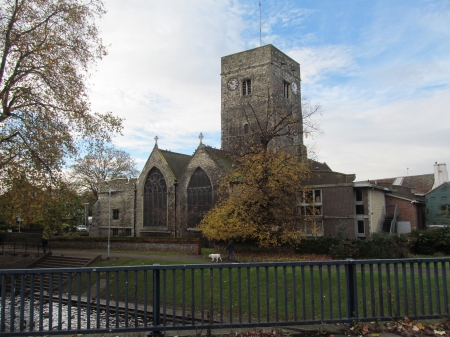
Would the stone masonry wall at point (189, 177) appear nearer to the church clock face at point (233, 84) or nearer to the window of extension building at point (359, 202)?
the window of extension building at point (359, 202)

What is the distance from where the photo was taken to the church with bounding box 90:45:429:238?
33.3 meters

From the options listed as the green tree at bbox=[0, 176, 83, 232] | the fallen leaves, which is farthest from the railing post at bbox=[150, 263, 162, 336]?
the green tree at bbox=[0, 176, 83, 232]

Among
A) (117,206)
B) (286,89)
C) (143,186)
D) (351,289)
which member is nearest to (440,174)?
(286,89)

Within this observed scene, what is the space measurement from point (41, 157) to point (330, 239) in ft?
57.9

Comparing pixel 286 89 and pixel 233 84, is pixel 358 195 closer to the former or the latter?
pixel 286 89

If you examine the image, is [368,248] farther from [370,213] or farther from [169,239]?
[169,239]

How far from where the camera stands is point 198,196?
39188mm

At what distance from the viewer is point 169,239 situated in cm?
3219

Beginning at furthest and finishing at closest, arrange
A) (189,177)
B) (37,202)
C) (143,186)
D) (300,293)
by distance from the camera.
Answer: (143,186) < (189,177) < (37,202) < (300,293)

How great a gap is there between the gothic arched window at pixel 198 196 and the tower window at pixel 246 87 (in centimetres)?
1625

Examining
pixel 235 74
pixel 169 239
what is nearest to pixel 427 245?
pixel 169 239

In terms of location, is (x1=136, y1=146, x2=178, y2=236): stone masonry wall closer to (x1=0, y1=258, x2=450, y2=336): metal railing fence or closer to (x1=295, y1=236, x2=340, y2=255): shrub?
(x1=295, y1=236, x2=340, y2=255): shrub

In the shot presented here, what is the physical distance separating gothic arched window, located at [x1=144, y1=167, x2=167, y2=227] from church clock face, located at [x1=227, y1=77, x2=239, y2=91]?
16.7m

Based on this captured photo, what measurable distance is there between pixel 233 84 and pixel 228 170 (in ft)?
59.6
